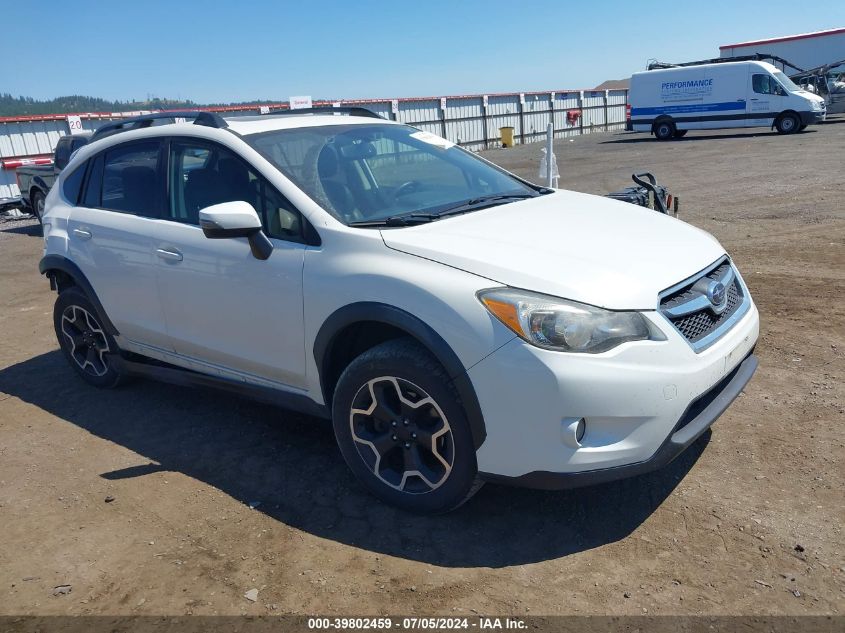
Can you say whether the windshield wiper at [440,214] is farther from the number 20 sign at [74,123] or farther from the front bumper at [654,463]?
the number 20 sign at [74,123]

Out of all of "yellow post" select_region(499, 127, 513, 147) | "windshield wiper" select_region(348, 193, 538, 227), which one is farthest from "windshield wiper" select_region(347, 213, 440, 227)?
"yellow post" select_region(499, 127, 513, 147)

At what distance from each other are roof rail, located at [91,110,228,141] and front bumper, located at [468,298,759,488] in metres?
2.33

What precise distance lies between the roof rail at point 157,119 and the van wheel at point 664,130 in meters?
27.4

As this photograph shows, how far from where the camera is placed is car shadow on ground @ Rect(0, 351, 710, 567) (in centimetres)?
310

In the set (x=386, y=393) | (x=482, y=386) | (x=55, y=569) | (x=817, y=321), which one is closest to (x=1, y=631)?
(x=55, y=569)

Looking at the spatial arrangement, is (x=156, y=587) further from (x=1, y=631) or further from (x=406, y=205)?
(x=406, y=205)

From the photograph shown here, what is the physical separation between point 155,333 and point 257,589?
2061mm

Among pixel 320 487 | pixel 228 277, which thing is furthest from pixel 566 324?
pixel 228 277

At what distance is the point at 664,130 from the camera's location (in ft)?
95.1

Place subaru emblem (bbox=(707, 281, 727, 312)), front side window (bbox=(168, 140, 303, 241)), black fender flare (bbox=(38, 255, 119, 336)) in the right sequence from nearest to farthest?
subaru emblem (bbox=(707, 281, 727, 312))
front side window (bbox=(168, 140, 303, 241))
black fender flare (bbox=(38, 255, 119, 336))

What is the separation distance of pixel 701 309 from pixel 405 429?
4.66 feet

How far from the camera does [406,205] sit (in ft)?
12.3

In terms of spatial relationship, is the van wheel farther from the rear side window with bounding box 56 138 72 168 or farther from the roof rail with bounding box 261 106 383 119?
the roof rail with bounding box 261 106 383 119

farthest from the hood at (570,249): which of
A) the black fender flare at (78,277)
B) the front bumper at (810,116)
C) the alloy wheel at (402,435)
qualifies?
the front bumper at (810,116)
